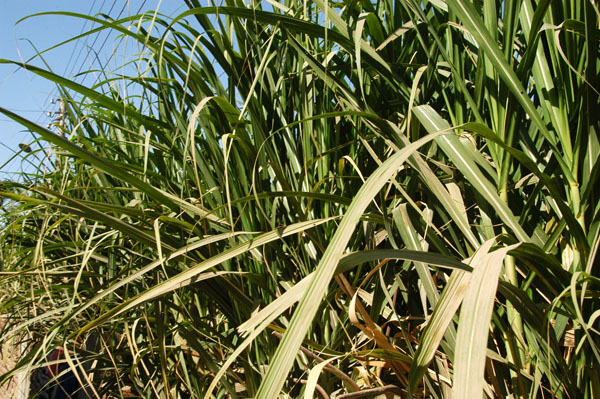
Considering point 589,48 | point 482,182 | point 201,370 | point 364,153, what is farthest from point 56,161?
point 589,48

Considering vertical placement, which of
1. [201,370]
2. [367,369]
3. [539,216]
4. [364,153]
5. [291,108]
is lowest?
[201,370]

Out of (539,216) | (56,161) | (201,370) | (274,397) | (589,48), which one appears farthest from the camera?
(56,161)

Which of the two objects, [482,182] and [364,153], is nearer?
[482,182]

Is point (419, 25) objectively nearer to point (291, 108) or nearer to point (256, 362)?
point (291, 108)

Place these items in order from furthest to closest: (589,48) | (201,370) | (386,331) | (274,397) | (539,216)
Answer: (201,370), (386,331), (539,216), (589,48), (274,397)

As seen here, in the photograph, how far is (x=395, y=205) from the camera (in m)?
0.72

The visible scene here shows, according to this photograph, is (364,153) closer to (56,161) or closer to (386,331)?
(386,331)

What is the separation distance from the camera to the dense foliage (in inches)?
20.9

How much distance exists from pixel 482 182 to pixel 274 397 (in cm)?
39

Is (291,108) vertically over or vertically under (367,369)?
over

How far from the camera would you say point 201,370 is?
1.09m

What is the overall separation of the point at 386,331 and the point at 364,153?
28 centimetres

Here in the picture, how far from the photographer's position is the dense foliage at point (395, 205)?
0.53 m

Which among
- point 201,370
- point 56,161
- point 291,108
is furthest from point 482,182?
point 56,161
